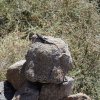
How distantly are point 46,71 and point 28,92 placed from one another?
0.47ft

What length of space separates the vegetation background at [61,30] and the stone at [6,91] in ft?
3.41

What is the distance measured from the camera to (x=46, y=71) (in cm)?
167

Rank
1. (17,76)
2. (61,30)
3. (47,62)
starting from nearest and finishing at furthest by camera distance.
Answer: (47,62) → (17,76) → (61,30)

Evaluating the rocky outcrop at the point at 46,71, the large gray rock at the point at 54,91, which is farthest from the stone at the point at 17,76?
the large gray rock at the point at 54,91

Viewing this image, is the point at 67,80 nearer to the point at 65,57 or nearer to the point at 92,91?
the point at 65,57

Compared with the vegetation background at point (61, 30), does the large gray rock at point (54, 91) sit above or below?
above

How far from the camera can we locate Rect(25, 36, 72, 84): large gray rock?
5.44 feet

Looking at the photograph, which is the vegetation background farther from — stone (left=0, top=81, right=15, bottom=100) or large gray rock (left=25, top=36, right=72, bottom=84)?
large gray rock (left=25, top=36, right=72, bottom=84)

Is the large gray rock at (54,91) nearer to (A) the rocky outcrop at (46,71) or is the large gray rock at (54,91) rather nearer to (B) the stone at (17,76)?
(A) the rocky outcrop at (46,71)

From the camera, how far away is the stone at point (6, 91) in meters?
1.80

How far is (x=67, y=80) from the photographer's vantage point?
1760mm

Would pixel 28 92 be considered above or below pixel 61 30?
above

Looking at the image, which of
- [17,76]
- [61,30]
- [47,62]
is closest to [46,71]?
[47,62]

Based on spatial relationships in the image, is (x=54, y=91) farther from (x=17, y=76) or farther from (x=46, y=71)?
(x=17, y=76)
